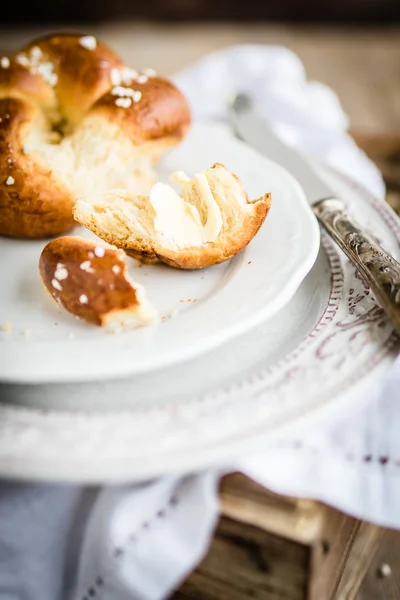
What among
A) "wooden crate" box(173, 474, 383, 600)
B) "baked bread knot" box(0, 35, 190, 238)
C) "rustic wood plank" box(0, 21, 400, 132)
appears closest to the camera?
"wooden crate" box(173, 474, 383, 600)

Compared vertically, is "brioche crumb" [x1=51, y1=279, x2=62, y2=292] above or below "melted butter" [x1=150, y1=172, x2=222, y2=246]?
below

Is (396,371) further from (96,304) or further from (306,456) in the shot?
(96,304)

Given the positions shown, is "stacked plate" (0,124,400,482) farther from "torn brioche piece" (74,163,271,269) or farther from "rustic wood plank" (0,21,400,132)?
"rustic wood plank" (0,21,400,132)

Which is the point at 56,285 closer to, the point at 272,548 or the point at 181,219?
the point at 181,219

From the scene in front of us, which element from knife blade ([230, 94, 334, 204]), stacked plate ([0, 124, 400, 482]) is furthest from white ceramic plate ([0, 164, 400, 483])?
knife blade ([230, 94, 334, 204])

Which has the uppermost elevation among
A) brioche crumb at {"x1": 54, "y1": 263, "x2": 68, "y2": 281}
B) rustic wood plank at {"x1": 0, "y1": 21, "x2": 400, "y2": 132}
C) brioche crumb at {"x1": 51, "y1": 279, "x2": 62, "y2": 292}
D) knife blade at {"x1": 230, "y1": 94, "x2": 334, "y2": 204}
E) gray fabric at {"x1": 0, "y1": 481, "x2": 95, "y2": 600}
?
knife blade at {"x1": 230, "y1": 94, "x2": 334, "y2": 204}

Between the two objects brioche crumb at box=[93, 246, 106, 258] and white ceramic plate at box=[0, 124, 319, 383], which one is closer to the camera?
white ceramic plate at box=[0, 124, 319, 383]
